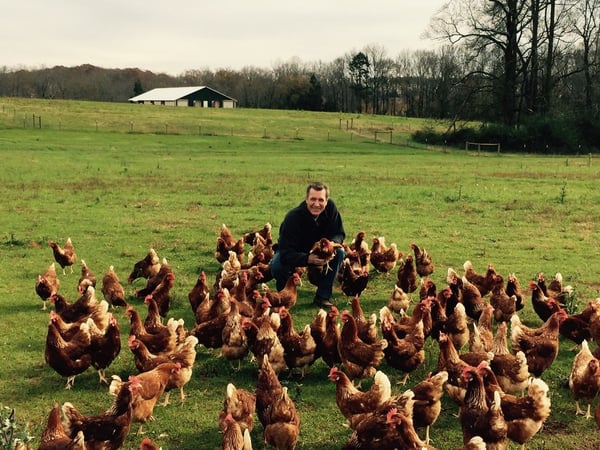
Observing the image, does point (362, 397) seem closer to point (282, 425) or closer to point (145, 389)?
point (282, 425)

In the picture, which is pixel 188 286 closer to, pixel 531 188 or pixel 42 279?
pixel 42 279

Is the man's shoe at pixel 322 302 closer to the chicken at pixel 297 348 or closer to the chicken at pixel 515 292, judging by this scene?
the chicken at pixel 297 348

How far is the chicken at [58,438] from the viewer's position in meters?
4.56

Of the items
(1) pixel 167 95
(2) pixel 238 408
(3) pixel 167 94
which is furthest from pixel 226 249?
(3) pixel 167 94

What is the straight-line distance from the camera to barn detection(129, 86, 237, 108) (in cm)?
10066

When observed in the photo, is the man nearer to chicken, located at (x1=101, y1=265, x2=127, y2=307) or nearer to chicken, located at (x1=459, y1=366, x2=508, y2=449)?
chicken, located at (x1=101, y1=265, x2=127, y2=307)

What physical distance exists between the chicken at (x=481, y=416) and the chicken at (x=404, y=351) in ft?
4.62

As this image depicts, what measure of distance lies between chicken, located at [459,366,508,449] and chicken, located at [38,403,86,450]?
342cm

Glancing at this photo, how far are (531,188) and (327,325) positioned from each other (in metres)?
19.1

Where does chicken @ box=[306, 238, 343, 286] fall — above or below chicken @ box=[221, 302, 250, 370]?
above

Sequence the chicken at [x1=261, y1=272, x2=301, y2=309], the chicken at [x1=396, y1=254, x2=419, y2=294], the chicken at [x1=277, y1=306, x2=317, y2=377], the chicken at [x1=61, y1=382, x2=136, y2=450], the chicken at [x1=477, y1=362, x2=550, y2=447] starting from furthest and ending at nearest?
the chicken at [x1=396, y1=254, x2=419, y2=294], the chicken at [x1=261, y1=272, x2=301, y2=309], the chicken at [x1=277, y1=306, x2=317, y2=377], the chicken at [x1=477, y1=362, x2=550, y2=447], the chicken at [x1=61, y1=382, x2=136, y2=450]

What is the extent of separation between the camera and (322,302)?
9.57 metres

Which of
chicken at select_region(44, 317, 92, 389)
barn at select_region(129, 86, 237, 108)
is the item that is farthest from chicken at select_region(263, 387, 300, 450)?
barn at select_region(129, 86, 237, 108)

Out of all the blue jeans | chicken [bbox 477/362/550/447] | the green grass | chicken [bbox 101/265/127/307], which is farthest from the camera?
the blue jeans
